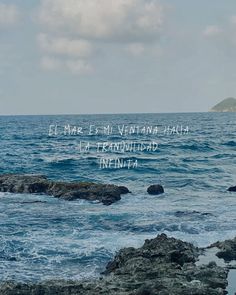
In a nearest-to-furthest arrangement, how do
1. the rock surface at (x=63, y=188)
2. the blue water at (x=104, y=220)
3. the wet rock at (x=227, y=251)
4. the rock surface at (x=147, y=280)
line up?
1. the rock surface at (x=147, y=280)
2. the wet rock at (x=227, y=251)
3. the blue water at (x=104, y=220)
4. the rock surface at (x=63, y=188)

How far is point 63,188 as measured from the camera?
4022cm

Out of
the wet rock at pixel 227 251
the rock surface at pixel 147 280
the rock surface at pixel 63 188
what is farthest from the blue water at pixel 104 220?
the rock surface at pixel 147 280

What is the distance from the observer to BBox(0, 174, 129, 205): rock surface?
37.7 m

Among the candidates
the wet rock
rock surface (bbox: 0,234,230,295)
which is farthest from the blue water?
rock surface (bbox: 0,234,230,295)

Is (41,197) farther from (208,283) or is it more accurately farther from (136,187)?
(208,283)

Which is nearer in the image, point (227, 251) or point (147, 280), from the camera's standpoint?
point (147, 280)

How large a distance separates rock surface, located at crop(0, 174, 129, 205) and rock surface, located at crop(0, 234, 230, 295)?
55.3 ft

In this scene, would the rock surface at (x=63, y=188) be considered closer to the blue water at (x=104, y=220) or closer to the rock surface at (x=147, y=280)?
the blue water at (x=104, y=220)

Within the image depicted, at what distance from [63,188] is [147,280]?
24754mm

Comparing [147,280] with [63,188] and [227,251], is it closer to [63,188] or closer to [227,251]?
[227,251]

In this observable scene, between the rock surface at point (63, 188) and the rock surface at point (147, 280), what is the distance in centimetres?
1685

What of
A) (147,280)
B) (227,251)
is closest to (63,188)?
(227,251)

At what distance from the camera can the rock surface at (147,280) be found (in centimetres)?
1517

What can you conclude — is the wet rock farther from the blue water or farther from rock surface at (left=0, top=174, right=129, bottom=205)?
rock surface at (left=0, top=174, right=129, bottom=205)
